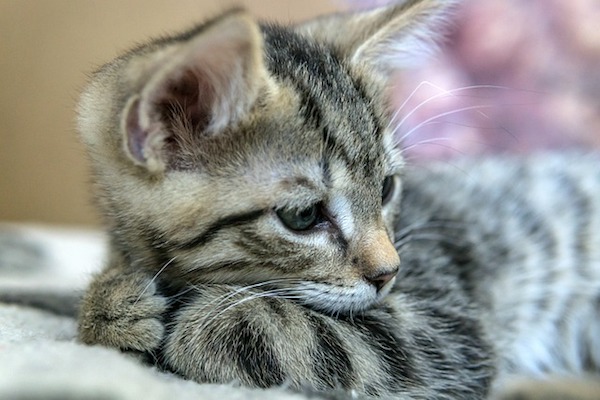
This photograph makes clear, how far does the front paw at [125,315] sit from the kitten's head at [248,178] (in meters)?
0.04

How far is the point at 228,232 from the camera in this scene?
0.78 metres

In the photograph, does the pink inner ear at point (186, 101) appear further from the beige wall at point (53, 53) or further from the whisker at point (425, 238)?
the beige wall at point (53, 53)

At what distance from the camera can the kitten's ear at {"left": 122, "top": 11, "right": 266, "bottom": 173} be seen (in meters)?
0.66

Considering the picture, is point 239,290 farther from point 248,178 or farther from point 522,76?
point 522,76

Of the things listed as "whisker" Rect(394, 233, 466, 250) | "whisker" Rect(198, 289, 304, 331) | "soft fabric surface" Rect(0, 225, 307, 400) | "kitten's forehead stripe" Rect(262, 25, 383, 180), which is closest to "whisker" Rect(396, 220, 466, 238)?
"whisker" Rect(394, 233, 466, 250)

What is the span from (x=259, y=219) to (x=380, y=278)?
0.17 meters

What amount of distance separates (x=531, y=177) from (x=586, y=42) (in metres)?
0.45

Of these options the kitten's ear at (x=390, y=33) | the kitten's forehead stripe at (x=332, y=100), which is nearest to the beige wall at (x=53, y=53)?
the kitten's ear at (x=390, y=33)

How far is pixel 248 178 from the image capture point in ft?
2.55

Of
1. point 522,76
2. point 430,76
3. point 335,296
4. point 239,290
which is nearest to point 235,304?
point 239,290

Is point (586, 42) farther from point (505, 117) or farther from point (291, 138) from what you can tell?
point (291, 138)

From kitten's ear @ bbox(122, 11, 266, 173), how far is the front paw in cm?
15

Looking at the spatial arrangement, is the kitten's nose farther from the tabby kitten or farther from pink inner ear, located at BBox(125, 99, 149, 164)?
pink inner ear, located at BBox(125, 99, 149, 164)

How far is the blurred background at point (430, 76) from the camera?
1667 millimetres
